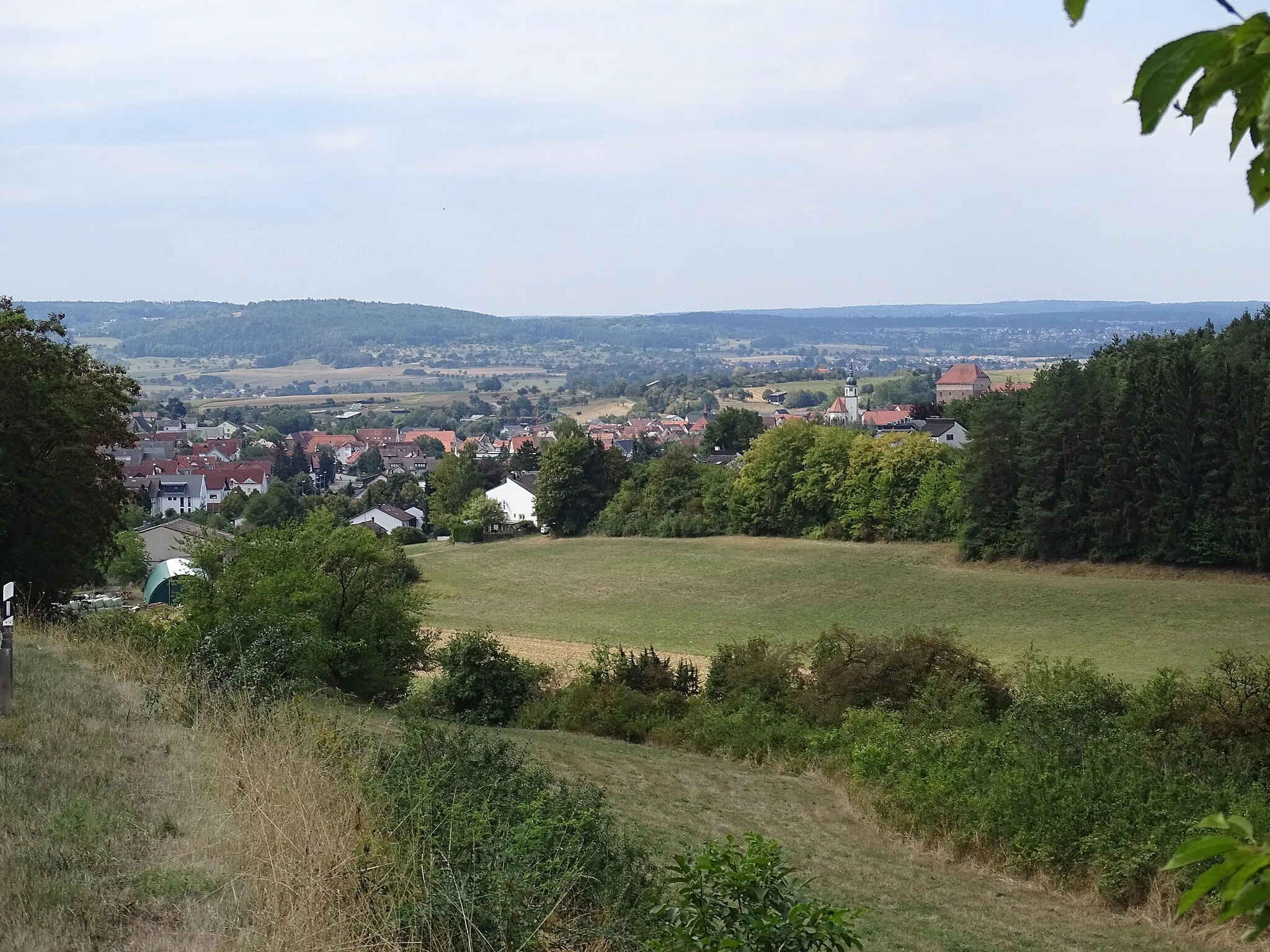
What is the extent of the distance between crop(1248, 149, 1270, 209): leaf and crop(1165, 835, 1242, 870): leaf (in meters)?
0.84

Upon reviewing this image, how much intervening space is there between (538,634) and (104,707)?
1661 inches

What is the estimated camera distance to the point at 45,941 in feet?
19.6

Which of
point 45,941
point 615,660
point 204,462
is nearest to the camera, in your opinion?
point 45,941

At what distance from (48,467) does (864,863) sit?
16.0m

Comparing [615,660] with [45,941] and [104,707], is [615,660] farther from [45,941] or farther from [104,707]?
[45,941]

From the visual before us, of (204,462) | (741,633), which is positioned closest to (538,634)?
(741,633)

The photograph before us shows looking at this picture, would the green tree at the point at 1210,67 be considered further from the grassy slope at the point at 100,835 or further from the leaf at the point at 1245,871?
the grassy slope at the point at 100,835

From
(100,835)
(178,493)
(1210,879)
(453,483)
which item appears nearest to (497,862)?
(100,835)

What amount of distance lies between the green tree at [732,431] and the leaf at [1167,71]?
102 meters

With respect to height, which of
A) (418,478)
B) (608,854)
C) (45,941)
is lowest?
(418,478)

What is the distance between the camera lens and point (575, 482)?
86.0 m

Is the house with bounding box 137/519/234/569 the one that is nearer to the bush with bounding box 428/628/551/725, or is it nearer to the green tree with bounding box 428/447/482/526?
the green tree with bounding box 428/447/482/526

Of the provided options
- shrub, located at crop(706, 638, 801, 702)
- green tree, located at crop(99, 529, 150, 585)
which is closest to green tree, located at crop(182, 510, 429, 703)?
shrub, located at crop(706, 638, 801, 702)

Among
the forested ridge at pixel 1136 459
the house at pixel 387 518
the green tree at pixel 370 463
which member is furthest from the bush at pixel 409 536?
the green tree at pixel 370 463
